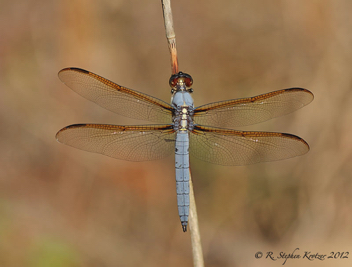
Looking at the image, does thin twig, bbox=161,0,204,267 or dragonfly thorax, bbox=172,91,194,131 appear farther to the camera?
dragonfly thorax, bbox=172,91,194,131

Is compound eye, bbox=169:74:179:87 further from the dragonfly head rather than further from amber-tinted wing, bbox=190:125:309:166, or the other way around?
amber-tinted wing, bbox=190:125:309:166

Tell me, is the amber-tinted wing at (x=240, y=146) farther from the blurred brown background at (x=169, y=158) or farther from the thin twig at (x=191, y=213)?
the blurred brown background at (x=169, y=158)

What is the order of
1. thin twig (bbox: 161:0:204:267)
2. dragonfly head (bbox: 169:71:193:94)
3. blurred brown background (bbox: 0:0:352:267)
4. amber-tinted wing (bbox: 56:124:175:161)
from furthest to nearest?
blurred brown background (bbox: 0:0:352:267)
dragonfly head (bbox: 169:71:193:94)
amber-tinted wing (bbox: 56:124:175:161)
thin twig (bbox: 161:0:204:267)

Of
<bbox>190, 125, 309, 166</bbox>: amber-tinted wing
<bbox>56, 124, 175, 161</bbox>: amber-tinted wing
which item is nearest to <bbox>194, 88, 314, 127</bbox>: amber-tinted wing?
<bbox>190, 125, 309, 166</bbox>: amber-tinted wing

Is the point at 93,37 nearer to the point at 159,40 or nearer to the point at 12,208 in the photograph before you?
the point at 159,40

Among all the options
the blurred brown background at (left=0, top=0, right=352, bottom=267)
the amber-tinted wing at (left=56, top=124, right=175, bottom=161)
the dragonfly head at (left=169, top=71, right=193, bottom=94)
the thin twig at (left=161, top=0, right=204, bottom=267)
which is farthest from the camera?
the blurred brown background at (left=0, top=0, right=352, bottom=267)

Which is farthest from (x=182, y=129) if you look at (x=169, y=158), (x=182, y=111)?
(x=169, y=158)

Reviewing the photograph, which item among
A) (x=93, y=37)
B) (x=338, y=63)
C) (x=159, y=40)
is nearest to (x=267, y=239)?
(x=338, y=63)

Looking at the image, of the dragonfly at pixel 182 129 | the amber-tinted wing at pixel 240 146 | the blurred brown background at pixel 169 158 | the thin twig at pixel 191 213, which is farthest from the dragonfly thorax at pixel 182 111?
the blurred brown background at pixel 169 158
